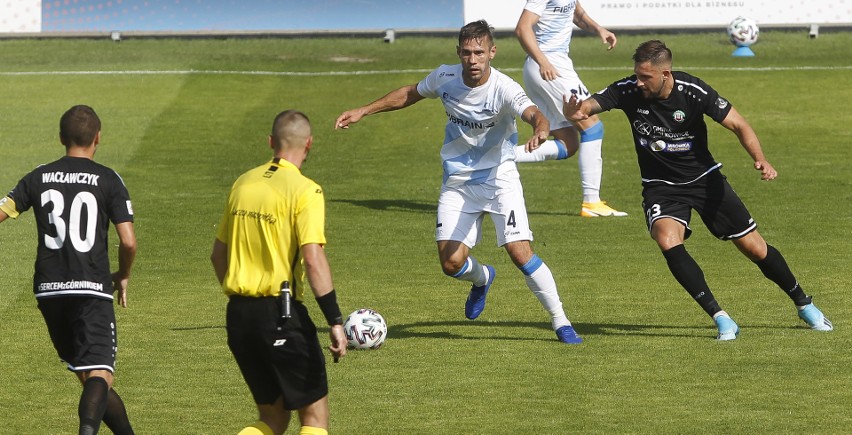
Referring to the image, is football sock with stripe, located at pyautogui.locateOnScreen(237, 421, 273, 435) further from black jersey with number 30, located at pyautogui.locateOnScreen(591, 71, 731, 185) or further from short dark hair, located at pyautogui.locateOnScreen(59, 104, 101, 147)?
black jersey with number 30, located at pyautogui.locateOnScreen(591, 71, 731, 185)

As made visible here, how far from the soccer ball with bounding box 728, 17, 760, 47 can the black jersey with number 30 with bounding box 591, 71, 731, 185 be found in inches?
667

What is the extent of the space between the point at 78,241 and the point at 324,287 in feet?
5.18

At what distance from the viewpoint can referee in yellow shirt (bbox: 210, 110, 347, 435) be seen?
22.2 feet

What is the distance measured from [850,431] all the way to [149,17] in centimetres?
2294

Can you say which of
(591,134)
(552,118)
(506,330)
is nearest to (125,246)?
(506,330)

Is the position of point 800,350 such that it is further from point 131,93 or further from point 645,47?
point 131,93

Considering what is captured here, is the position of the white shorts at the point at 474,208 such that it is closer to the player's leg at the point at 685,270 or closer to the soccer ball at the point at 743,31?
the player's leg at the point at 685,270

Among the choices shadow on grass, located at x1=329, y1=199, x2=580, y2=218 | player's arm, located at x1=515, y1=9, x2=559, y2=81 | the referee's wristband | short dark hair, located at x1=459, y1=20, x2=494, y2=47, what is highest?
short dark hair, located at x1=459, y1=20, x2=494, y2=47

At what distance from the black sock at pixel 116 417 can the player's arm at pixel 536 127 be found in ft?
10.8

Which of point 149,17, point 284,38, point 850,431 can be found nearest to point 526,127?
point 284,38

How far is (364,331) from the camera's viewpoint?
9.79 meters

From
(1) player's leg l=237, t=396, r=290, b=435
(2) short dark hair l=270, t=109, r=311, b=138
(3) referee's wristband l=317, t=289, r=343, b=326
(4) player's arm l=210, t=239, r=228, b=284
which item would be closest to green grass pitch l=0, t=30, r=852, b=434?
(1) player's leg l=237, t=396, r=290, b=435

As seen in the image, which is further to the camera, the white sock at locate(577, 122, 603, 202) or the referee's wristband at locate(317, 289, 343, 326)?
the white sock at locate(577, 122, 603, 202)

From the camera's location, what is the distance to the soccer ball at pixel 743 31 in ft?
87.1
